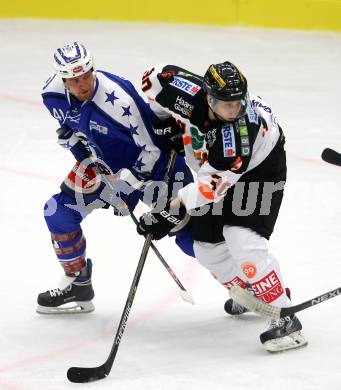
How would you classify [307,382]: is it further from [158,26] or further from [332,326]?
[158,26]

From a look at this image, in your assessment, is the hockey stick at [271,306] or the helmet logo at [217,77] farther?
the hockey stick at [271,306]

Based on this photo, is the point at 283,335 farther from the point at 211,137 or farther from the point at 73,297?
the point at 73,297

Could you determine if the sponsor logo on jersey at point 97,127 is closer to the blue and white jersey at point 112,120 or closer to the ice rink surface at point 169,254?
the blue and white jersey at point 112,120

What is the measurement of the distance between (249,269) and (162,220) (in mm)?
350

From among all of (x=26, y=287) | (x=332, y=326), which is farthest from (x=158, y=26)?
(x=332, y=326)

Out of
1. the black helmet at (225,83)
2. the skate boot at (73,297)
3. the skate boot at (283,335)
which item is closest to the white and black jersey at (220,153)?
the black helmet at (225,83)

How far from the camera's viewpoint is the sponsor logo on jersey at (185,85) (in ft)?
11.5

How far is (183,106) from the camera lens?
3.50 m

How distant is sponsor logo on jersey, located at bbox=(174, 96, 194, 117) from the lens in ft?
11.4

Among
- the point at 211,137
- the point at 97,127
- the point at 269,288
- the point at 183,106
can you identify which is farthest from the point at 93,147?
the point at 269,288

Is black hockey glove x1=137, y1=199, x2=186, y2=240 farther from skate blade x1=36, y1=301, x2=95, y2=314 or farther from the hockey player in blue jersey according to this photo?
skate blade x1=36, y1=301, x2=95, y2=314

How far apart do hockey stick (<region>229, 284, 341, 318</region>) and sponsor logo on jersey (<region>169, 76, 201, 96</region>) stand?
2.41 ft

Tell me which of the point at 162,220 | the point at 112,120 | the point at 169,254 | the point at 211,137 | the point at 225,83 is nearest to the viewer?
the point at 225,83

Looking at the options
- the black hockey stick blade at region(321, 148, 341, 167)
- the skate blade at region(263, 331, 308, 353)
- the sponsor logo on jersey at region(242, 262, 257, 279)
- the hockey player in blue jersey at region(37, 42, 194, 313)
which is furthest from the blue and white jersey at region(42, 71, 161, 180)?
the skate blade at region(263, 331, 308, 353)
